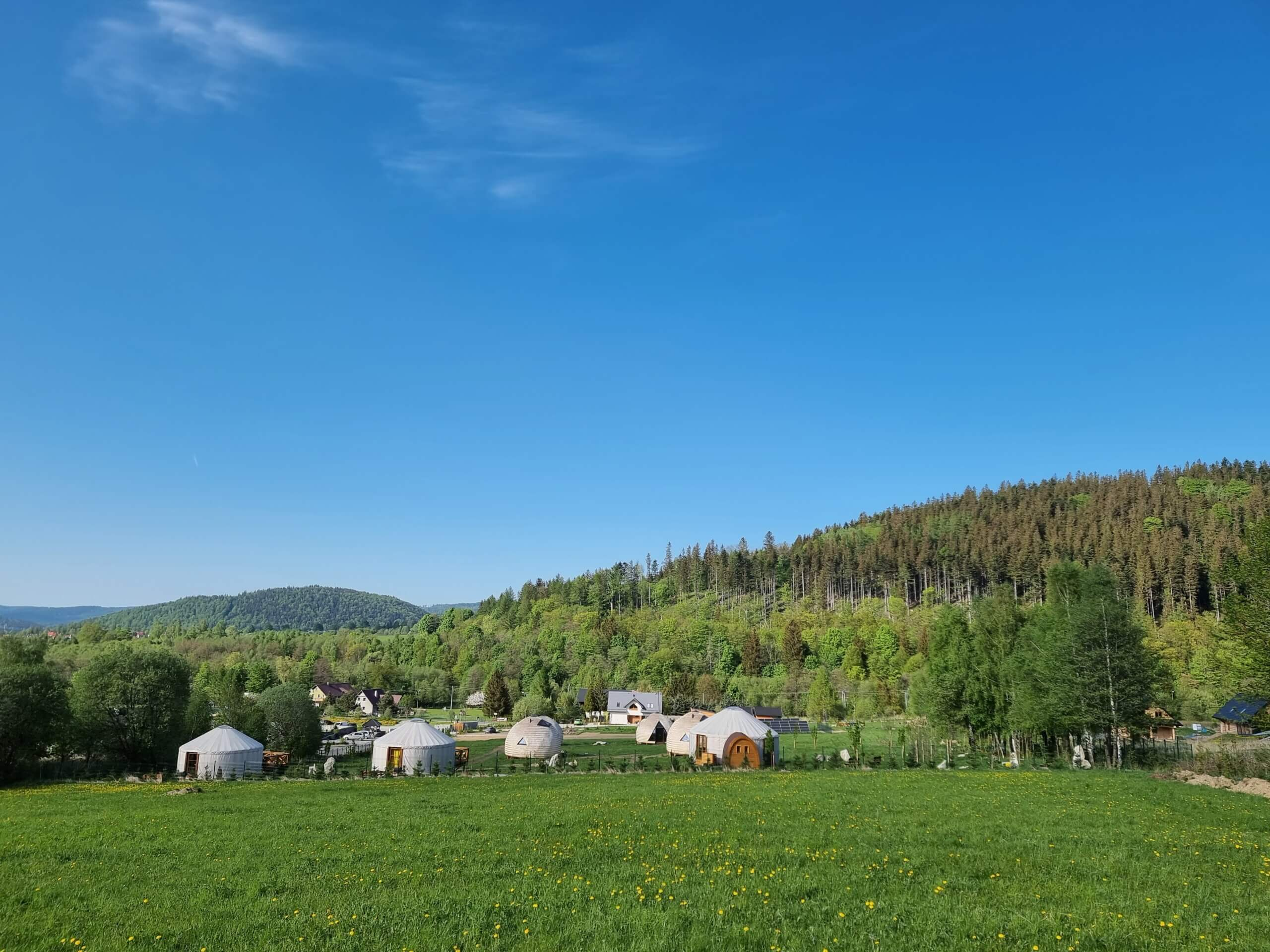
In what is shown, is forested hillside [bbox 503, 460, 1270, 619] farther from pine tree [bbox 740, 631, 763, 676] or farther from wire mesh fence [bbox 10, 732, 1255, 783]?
wire mesh fence [bbox 10, 732, 1255, 783]

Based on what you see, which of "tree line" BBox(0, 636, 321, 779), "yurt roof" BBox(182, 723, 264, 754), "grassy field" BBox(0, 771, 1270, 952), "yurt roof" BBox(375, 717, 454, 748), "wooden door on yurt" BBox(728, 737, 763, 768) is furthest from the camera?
"yurt roof" BBox(375, 717, 454, 748)

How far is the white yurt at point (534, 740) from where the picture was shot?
220 ft

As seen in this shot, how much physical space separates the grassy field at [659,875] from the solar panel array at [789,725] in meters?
64.1

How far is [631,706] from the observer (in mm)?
115938

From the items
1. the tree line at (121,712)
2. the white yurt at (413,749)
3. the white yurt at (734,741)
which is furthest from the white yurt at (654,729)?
the tree line at (121,712)

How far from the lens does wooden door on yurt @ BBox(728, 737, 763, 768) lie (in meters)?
55.5

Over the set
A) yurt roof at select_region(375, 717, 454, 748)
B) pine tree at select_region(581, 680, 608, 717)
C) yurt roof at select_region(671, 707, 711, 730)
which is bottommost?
pine tree at select_region(581, 680, 608, 717)

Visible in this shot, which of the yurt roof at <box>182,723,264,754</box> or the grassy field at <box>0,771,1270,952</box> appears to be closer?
the grassy field at <box>0,771,1270,952</box>

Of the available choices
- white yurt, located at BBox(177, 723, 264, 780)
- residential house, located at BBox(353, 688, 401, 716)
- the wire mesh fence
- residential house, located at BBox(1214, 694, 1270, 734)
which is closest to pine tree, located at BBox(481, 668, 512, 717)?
residential house, located at BBox(353, 688, 401, 716)

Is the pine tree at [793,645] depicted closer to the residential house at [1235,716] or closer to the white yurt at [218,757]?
the residential house at [1235,716]

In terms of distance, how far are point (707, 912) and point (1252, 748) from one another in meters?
39.6

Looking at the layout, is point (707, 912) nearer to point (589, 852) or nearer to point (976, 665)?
point (589, 852)

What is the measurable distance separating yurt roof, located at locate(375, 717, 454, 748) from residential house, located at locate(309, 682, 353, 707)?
99827 mm

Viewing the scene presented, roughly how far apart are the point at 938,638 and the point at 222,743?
185 ft
